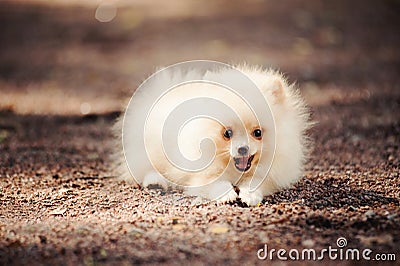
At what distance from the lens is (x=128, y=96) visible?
17.7 ft

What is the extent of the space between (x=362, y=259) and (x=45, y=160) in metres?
3.59

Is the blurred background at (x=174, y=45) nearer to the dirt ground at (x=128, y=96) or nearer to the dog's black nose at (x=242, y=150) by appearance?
the dirt ground at (x=128, y=96)

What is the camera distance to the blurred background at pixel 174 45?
8789 mm

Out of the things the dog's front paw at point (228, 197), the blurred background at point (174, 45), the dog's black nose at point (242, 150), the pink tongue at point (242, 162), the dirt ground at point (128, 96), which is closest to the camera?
the dirt ground at point (128, 96)

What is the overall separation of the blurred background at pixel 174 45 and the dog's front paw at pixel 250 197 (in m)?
3.97

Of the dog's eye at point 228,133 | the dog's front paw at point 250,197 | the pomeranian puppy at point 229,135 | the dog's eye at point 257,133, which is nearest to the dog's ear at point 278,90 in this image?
the pomeranian puppy at point 229,135

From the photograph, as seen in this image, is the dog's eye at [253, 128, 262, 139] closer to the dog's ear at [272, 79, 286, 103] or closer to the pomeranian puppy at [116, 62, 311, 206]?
the pomeranian puppy at [116, 62, 311, 206]

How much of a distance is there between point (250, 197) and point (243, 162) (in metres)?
0.28

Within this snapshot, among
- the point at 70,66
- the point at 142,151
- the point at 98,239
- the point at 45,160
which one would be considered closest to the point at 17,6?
the point at 70,66

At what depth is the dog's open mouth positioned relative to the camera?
4.08 m

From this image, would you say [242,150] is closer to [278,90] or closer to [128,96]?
[278,90]

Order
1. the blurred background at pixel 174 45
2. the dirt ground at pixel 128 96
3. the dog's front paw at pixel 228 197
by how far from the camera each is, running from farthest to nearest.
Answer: the blurred background at pixel 174 45
the dog's front paw at pixel 228 197
the dirt ground at pixel 128 96

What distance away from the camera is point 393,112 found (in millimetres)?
7434

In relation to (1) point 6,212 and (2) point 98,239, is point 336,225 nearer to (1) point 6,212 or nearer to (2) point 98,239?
(2) point 98,239
